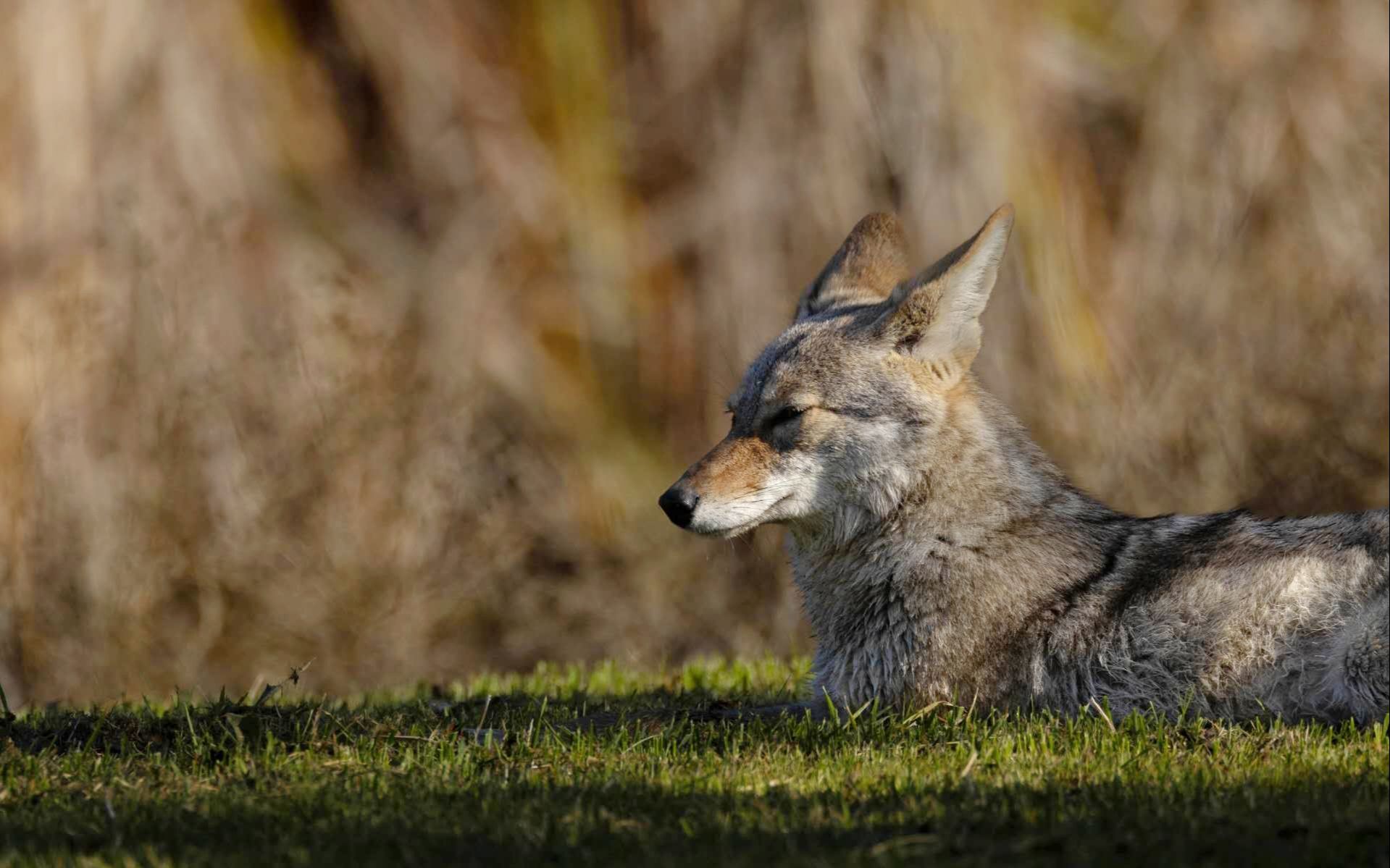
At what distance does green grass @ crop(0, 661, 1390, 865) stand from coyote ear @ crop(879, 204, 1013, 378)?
1.50 meters

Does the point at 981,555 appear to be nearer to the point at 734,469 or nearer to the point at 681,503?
the point at 734,469

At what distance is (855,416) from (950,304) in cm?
59

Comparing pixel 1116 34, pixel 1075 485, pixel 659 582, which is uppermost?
pixel 1116 34

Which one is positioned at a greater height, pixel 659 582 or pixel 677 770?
pixel 677 770

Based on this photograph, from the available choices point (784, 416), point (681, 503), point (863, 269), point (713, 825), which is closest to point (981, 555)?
point (784, 416)

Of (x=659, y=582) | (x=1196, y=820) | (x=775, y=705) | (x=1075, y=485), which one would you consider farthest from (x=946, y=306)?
(x=659, y=582)

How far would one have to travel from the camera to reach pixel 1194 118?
1294 cm

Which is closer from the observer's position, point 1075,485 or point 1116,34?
point 1075,485

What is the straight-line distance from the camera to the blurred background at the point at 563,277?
1170 centimetres

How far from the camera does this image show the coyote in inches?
229

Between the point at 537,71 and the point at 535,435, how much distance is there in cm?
297

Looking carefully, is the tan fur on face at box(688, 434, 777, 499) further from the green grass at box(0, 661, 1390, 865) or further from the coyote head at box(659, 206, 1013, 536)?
the green grass at box(0, 661, 1390, 865)

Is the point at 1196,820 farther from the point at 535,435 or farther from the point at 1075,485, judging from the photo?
the point at 535,435

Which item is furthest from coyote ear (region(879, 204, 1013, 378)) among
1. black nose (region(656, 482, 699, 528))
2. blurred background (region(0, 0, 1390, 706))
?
blurred background (region(0, 0, 1390, 706))
